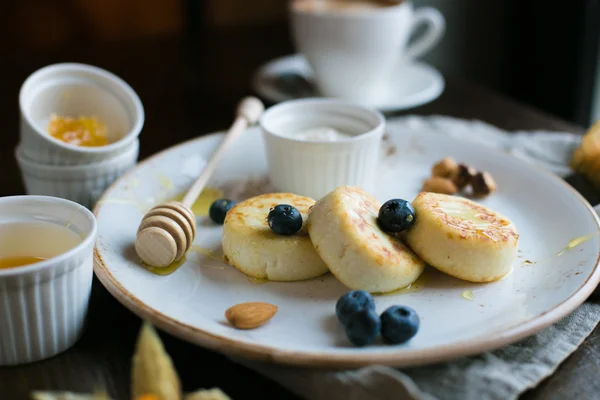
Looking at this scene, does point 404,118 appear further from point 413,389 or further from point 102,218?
point 413,389

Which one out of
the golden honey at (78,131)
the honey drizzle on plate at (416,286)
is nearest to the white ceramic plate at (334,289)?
the honey drizzle on plate at (416,286)

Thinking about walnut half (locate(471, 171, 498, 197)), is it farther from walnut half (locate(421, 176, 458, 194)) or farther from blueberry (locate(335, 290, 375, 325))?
blueberry (locate(335, 290, 375, 325))

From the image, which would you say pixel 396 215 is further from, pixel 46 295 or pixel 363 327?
pixel 46 295

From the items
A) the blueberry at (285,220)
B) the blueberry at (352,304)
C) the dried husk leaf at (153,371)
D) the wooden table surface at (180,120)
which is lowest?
the wooden table surface at (180,120)

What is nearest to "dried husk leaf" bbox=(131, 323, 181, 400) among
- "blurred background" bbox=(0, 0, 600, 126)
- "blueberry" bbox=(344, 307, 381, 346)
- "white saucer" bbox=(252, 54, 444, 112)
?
"blueberry" bbox=(344, 307, 381, 346)

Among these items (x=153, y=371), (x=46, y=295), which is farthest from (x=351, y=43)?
(x=153, y=371)

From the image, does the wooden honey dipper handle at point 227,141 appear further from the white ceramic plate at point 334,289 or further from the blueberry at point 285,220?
the blueberry at point 285,220

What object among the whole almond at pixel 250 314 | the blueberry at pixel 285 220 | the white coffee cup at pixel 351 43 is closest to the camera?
the whole almond at pixel 250 314
